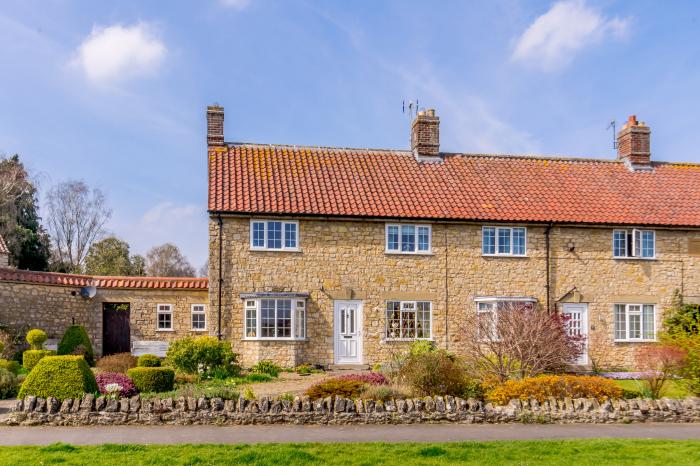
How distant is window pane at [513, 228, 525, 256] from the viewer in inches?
1016

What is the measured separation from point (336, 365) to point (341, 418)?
11.1m

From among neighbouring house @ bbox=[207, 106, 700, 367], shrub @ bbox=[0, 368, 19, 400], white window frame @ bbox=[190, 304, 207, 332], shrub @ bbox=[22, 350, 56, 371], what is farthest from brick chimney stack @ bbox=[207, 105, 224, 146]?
shrub @ bbox=[0, 368, 19, 400]

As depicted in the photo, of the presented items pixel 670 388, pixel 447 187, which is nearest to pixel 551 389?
pixel 670 388

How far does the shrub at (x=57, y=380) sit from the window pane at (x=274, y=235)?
10.8 meters

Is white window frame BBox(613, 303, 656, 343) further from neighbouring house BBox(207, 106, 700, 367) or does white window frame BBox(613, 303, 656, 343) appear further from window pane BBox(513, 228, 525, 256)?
window pane BBox(513, 228, 525, 256)

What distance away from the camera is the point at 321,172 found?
26.9 meters

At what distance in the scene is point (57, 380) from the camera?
13992 mm

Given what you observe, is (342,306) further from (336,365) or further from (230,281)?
(230,281)

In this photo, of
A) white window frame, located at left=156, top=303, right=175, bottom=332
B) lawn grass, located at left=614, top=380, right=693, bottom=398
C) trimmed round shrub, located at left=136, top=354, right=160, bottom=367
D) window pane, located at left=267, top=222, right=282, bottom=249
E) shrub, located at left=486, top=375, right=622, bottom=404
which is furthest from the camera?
white window frame, located at left=156, top=303, right=175, bottom=332

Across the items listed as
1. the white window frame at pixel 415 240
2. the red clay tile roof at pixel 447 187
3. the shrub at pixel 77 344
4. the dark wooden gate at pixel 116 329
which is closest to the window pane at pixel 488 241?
the red clay tile roof at pixel 447 187

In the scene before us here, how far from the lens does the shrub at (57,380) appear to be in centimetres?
1388

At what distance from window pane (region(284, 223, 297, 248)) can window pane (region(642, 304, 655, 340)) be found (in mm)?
12823

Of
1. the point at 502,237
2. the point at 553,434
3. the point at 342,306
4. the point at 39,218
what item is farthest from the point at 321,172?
the point at 39,218

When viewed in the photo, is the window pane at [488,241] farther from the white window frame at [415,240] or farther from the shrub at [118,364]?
the shrub at [118,364]
